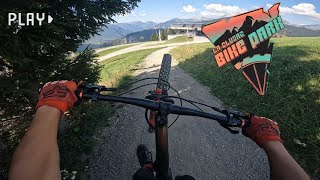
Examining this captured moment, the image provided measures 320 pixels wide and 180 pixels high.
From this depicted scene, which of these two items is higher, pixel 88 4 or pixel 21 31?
pixel 88 4

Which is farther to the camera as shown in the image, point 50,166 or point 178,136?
point 178,136

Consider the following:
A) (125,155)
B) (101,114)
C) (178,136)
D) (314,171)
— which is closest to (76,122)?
(101,114)

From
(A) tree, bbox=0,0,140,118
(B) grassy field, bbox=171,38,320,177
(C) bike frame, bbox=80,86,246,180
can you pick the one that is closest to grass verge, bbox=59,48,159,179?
(A) tree, bbox=0,0,140,118

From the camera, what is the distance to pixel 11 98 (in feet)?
20.7

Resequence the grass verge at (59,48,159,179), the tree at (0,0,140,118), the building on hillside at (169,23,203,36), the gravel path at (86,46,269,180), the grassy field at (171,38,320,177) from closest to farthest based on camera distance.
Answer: the tree at (0,0,140,118)
the gravel path at (86,46,269,180)
the grass verge at (59,48,159,179)
the grassy field at (171,38,320,177)
the building on hillside at (169,23,203,36)

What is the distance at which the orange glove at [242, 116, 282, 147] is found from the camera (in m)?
2.29

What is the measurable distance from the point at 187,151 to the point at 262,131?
4.82 metres

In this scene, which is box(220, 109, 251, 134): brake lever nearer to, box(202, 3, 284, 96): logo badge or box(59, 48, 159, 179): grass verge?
box(59, 48, 159, 179): grass verge

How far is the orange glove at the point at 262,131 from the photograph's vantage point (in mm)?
2287

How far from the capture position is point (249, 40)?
26.5 feet

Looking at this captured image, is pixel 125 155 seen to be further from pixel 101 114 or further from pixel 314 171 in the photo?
pixel 314 171

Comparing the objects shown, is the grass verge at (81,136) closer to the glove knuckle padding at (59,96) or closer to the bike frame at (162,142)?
the bike frame at (162,142)

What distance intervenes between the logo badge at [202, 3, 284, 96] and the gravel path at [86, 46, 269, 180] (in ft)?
6.65

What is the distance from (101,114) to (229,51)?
4705mm
